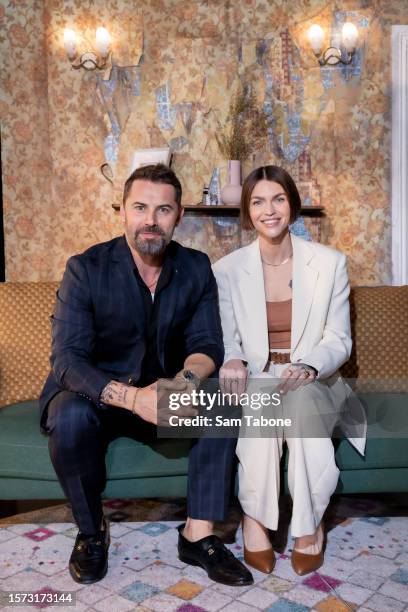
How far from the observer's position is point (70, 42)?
4.41 meters

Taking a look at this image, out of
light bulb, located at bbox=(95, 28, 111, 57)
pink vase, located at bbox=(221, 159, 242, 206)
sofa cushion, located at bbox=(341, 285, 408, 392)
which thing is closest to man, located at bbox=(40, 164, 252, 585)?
sofa cushion, located at bbox=(341, 285, 408, 392)

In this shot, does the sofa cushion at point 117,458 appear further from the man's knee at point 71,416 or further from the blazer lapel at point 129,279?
the blazer lapel at point 129,279

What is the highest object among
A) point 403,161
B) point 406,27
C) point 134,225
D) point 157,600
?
point 406,27

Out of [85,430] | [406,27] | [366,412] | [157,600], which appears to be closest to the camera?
[157,600]

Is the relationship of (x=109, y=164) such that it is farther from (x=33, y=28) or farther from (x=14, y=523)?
(x=14, y=523)

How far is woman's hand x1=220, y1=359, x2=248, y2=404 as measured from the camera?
2057 mm

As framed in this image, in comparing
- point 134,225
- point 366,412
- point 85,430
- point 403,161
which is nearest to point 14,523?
point 85,430

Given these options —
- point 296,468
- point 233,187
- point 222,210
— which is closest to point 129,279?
point 296,468

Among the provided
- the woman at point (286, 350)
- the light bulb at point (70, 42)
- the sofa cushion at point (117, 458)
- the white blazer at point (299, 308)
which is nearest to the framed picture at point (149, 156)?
the light bulb at point (70, 42)

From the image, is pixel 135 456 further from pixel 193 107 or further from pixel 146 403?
pixel 193 107

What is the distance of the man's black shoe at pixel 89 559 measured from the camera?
6.13 ft

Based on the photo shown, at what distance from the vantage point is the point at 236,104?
4414 mm

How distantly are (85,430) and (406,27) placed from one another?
12.3 ft

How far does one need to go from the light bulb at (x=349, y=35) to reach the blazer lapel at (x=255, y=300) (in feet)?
8.69
